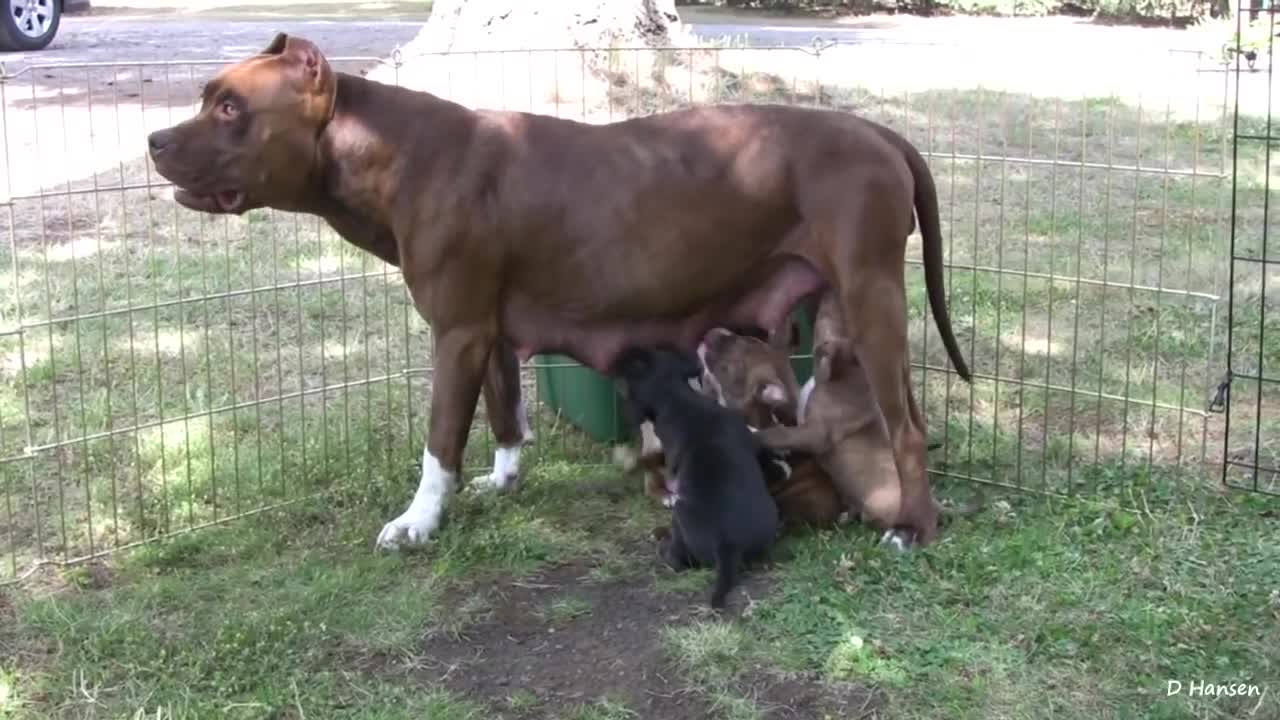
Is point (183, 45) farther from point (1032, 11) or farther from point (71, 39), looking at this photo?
point (1032, 11)

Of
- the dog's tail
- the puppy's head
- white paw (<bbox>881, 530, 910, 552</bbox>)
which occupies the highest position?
the dog's tail

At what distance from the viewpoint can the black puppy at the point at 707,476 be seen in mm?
4500

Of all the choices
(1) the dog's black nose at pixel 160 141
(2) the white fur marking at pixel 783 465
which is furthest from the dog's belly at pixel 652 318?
(1) the dog's black nose at pixel 160 141

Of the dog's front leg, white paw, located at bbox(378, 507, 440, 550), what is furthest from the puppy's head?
white paw, located at bbox(378, 507, 440, 550)

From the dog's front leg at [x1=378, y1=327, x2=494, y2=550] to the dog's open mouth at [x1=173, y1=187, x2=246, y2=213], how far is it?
2.61 ft

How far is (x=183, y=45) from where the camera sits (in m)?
16.8

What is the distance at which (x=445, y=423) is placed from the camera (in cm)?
494

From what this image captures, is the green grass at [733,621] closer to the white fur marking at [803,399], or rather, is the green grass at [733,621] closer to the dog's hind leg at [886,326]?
the dog's hind leg at [886,326]

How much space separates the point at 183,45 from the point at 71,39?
150 cm

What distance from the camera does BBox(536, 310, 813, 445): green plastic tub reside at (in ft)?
18.9

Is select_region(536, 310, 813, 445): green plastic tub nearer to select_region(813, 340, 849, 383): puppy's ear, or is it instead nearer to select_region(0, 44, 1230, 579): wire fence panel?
select_region(0, 44, 1230, 579): wire fence panel

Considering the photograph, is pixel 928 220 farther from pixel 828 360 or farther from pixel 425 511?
pixel 425 511

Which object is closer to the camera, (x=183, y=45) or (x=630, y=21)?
(x=630, y=21)

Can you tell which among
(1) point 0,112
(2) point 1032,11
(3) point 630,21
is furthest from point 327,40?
(1) point 0,112
